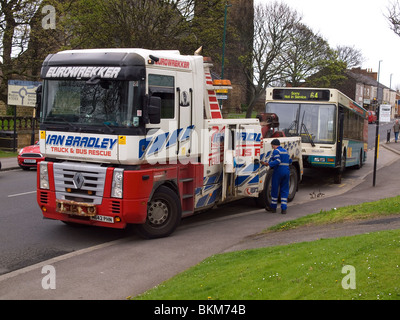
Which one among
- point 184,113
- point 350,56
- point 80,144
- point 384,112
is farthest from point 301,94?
point 350,56

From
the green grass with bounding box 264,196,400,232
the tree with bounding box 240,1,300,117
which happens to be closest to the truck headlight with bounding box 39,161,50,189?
the green grass with bounding box 264,196,400,232

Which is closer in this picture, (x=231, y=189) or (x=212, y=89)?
(x=212, y=89)

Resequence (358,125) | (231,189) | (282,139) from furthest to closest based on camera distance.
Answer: (358,125), (282,139), (231,189)

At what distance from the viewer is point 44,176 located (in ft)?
29.6

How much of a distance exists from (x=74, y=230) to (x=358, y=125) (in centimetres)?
1469

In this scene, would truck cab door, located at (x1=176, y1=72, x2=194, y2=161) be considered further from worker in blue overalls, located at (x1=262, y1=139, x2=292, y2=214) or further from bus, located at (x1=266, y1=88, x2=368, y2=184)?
bus, located at (x1=266, y1=88, x2=368, y2=184)

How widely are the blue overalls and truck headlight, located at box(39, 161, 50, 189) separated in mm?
5116

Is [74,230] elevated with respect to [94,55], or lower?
lower

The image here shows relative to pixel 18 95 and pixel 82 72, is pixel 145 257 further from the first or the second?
pixel 18 95

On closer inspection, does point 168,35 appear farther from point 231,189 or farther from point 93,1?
point 231,189

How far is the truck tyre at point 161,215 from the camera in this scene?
8.90 metres

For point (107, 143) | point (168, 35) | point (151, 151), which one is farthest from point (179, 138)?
point (168, 35)

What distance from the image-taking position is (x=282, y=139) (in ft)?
42.5

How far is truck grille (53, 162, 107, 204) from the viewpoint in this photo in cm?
841
